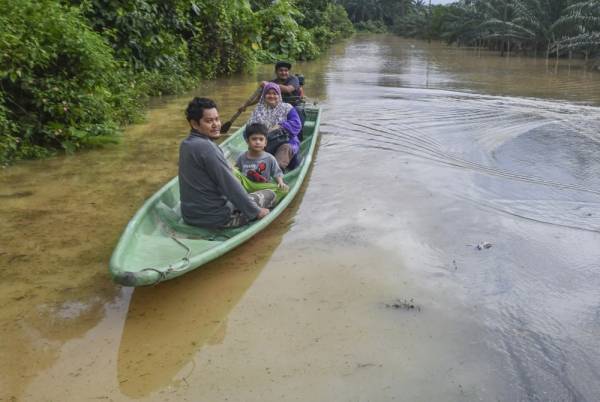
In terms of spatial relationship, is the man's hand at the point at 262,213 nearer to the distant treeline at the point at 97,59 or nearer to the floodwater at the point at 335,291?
the floodwater at the point at 335,291

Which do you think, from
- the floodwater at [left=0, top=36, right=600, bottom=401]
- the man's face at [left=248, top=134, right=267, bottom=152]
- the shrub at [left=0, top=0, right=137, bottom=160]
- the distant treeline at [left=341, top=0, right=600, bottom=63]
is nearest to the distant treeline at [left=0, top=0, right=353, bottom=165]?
the shrub at [left=0, top=0, right=137, bottom=160]

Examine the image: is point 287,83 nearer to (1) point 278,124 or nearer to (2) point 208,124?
(1) point 278,124

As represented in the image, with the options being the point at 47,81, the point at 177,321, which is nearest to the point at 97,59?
the point at 47,81

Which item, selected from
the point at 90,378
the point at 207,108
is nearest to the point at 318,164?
the point at 207,108

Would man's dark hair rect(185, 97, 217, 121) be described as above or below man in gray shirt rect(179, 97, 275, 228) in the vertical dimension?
above

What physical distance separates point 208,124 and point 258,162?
3.85ft

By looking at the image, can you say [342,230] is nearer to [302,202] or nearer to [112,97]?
[302,202]

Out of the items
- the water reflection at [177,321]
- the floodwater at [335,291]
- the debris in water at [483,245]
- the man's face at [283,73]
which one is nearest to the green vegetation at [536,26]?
the man's face at [283,73]

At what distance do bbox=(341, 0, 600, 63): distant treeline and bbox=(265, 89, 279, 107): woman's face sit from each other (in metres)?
17.5

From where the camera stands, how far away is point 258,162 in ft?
15.9

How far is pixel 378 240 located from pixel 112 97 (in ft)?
17.8

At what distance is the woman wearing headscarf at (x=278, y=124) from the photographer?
593 centimetres

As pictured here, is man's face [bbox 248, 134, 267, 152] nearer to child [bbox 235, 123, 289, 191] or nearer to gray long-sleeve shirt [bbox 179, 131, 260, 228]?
child [bbox 235, 123, 289, 191]

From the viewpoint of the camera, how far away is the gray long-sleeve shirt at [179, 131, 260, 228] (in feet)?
12.3
